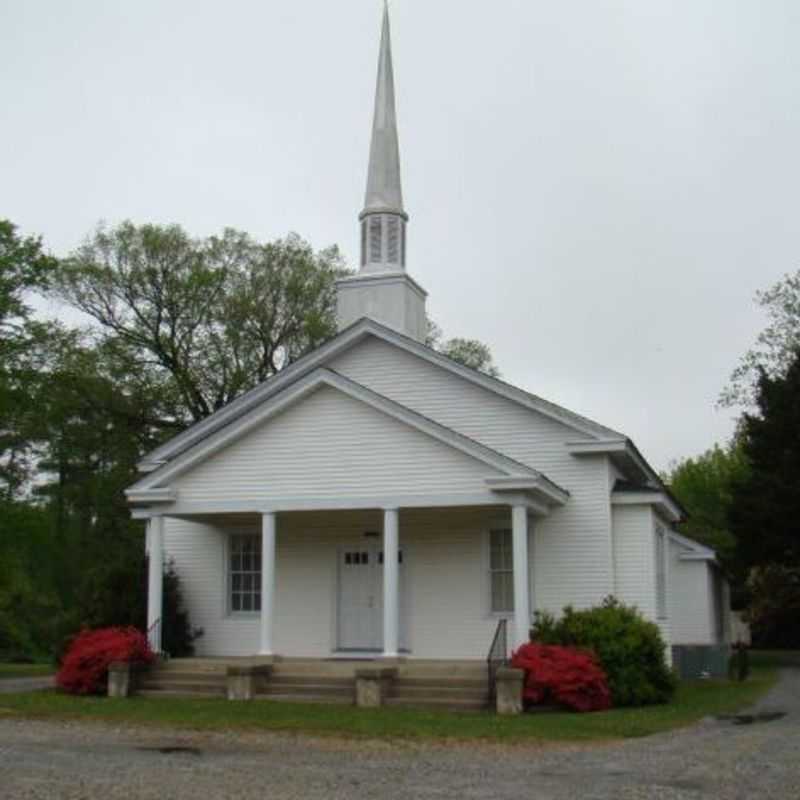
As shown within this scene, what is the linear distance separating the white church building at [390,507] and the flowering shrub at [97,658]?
981 millimetres

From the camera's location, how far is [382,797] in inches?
420

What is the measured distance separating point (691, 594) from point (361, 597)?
461 inches

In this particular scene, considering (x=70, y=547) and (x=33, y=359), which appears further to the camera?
(x=70, y=547)

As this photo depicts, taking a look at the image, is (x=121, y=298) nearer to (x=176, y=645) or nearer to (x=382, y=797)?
(x=176, y=645)

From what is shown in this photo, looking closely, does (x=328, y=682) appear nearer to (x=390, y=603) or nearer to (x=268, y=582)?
(x=390, y=603)

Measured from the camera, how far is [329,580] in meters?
24.7

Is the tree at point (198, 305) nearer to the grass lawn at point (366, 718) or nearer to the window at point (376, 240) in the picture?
the window at point (376, 240)

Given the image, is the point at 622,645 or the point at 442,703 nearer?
the point at 442,703

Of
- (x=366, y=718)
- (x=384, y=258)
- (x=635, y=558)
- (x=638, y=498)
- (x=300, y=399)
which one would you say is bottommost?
(x=366, y=718)

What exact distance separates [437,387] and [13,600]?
2510cm

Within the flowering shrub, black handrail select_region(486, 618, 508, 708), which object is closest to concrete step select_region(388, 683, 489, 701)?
black handrail select_region(486, 618, 508, 708)

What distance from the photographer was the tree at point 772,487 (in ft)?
125

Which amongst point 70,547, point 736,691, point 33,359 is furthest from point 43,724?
point 70,547

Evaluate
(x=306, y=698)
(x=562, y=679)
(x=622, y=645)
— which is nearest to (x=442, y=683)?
(x=562, y=679)
